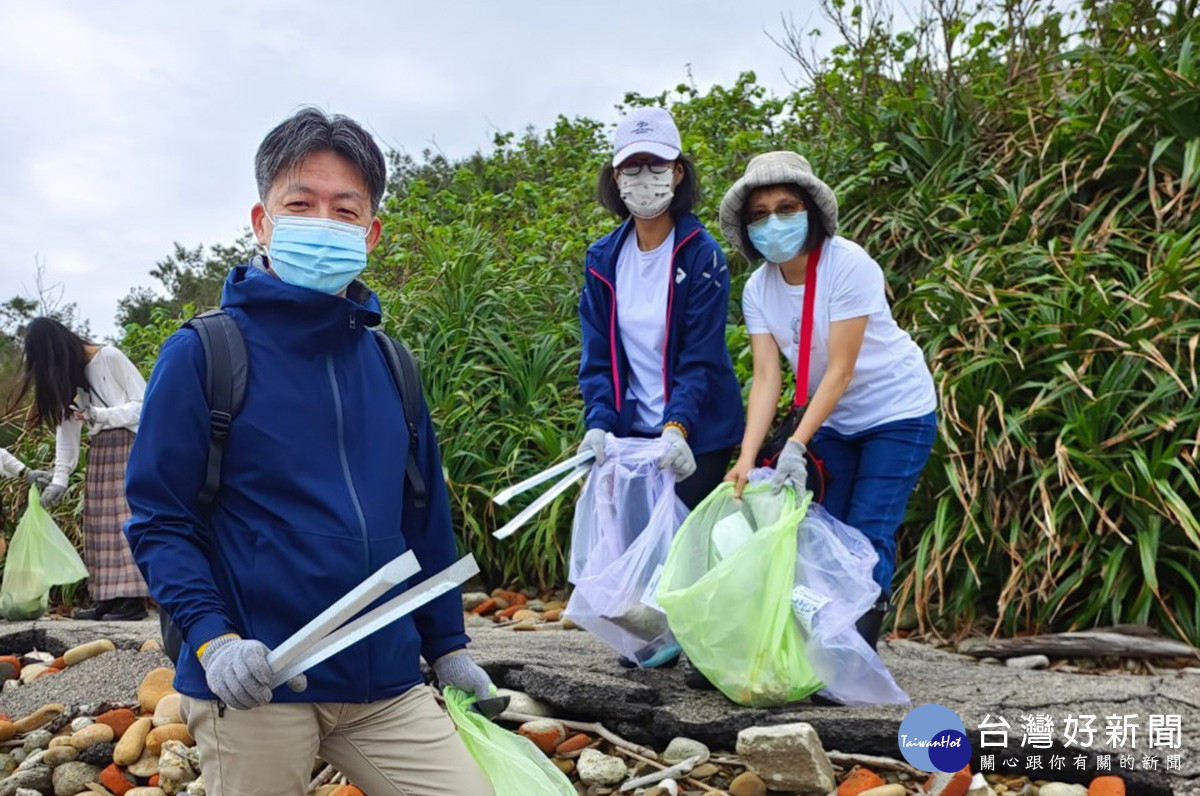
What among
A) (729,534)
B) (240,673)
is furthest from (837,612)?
(240,673)

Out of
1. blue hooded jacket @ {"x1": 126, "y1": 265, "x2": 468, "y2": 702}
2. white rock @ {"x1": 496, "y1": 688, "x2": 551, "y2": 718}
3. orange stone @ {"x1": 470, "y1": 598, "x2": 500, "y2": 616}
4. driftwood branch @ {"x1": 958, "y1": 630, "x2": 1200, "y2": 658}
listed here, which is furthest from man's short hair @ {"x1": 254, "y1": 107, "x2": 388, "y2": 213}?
orange stone @ {"x1": 470, "y1": 598, "x2": 500, "y2": 616}

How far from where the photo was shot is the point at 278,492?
173 centimetres

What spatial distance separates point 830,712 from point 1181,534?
6.65 feet

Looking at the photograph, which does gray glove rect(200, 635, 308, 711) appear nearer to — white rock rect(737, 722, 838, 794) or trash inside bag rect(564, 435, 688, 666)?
white rock rect(737, 722, 838, 794)

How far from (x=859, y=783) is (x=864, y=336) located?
127cm

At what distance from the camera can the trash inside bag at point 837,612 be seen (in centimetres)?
295

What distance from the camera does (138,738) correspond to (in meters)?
3.32

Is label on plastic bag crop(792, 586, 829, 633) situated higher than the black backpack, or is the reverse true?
the black backpack

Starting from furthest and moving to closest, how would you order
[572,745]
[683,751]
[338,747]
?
[572,745] → [683,751] → [338,747]

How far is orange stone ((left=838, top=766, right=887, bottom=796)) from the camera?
9.05 feet

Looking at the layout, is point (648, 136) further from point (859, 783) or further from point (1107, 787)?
point (1107, 787)

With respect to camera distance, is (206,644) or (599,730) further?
(599,730)

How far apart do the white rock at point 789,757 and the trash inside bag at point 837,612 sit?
0.23 metres

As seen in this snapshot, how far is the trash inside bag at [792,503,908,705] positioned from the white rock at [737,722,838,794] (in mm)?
231
